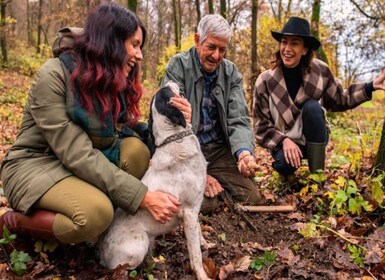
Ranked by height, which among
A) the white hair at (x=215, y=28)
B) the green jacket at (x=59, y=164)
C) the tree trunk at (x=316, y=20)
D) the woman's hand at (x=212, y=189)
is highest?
the tree trunk at (x=316, y=20)

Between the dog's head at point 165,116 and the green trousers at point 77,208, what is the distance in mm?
618

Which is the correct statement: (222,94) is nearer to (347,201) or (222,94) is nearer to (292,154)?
(292,154)

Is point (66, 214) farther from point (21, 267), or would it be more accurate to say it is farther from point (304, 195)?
point (304, 195)

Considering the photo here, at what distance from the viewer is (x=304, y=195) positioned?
4.38 metres

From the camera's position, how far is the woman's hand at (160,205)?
2785mm

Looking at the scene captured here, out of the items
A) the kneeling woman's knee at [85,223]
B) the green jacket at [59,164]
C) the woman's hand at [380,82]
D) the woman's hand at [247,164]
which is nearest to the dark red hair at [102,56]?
the green jacket at [59,164]

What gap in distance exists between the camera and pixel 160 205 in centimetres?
279

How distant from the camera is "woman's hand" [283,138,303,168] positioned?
434 centimetres

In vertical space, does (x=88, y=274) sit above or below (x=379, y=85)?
below

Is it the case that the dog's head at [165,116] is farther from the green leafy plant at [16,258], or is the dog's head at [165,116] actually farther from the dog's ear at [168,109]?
the green leafy plant at [16,258]

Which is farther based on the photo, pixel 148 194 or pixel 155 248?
pixel 155 248

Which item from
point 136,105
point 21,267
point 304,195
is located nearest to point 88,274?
point 21,267

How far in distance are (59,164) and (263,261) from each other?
174cm

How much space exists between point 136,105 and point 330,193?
2.04 m
